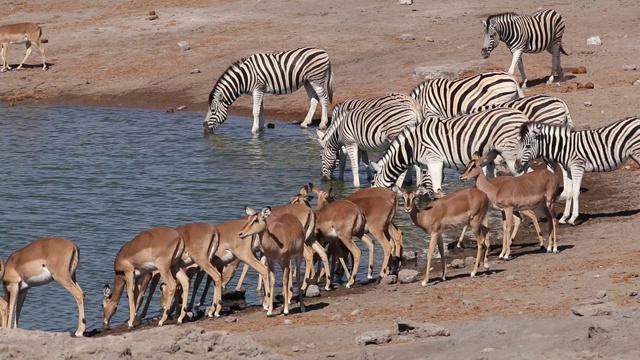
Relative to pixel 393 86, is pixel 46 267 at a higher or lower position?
higher

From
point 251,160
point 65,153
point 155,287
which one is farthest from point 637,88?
point 155,287

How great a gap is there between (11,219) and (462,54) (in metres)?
13.6

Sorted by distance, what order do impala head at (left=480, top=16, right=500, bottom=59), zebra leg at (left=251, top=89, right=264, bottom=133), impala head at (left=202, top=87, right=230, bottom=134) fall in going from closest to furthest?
1. zebra leg at (left=251, top=89, right=264, bottom=133)
2. impala head at (left=202, top=87, right=230, bottom=134)
3. impala head at (left=480, top=16, right=500, bottom=59)

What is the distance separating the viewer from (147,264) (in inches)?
540

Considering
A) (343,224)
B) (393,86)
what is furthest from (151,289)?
(393,86)

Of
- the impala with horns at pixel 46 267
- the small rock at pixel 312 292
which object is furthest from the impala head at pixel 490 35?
the impala with horns at pixel 46 267

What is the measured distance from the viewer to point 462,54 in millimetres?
29547

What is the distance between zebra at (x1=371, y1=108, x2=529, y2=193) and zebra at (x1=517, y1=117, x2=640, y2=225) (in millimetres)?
856

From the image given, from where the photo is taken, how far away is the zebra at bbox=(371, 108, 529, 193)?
62.7ft

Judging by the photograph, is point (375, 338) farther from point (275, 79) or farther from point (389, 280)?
point (275, 79)

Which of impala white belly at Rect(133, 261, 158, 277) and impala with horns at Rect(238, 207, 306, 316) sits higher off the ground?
impala with horns at Rect(238, 207, 306, 316)

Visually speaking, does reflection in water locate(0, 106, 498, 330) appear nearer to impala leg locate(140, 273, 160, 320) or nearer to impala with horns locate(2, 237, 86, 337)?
impala leg locate(140, 273, 160, 320)

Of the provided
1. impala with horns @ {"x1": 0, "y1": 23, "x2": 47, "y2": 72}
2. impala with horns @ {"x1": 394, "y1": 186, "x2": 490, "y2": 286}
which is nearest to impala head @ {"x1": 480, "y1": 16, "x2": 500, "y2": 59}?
impala with horns @ {"x1": 0, "y1": 23, "x2": 47, "y2": 72}

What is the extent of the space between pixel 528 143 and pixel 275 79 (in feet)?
30.4
